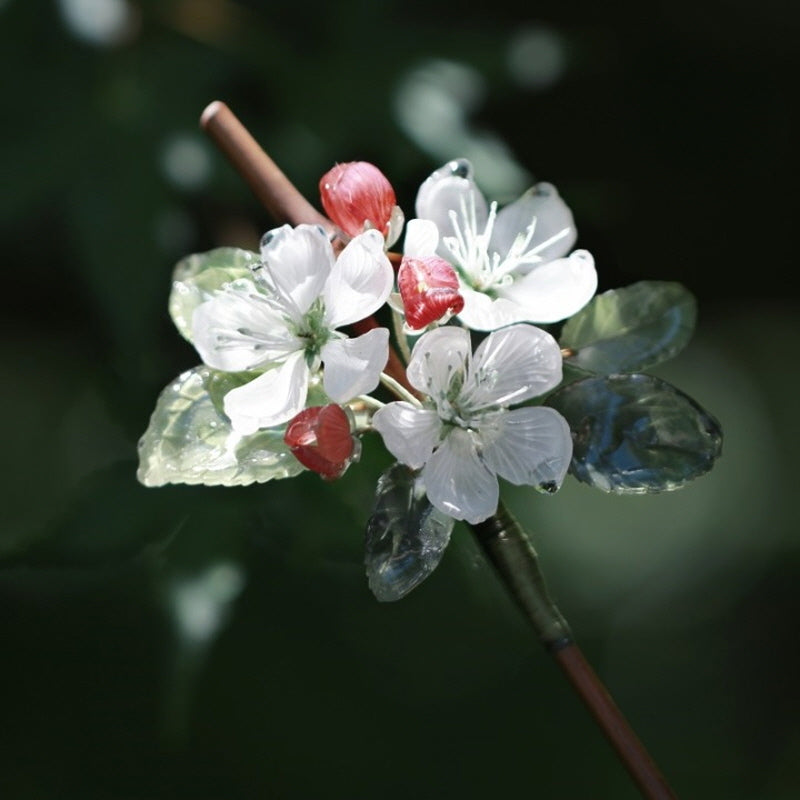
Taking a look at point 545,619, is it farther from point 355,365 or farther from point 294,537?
point 294,537

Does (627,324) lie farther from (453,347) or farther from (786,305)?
(786,305)

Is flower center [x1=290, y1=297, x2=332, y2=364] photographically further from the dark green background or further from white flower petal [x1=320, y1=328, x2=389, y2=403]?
the dark green background

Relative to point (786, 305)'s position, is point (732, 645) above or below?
below

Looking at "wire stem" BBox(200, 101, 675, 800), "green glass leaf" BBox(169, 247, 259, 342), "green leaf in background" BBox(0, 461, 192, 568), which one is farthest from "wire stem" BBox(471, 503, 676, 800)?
"green leaf in background" BBox(0, 461, 192, 568)

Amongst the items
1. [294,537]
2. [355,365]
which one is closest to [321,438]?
[355,365]

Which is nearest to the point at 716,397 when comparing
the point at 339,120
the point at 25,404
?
the point at 339,120

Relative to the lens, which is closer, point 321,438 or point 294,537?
point 321,438
